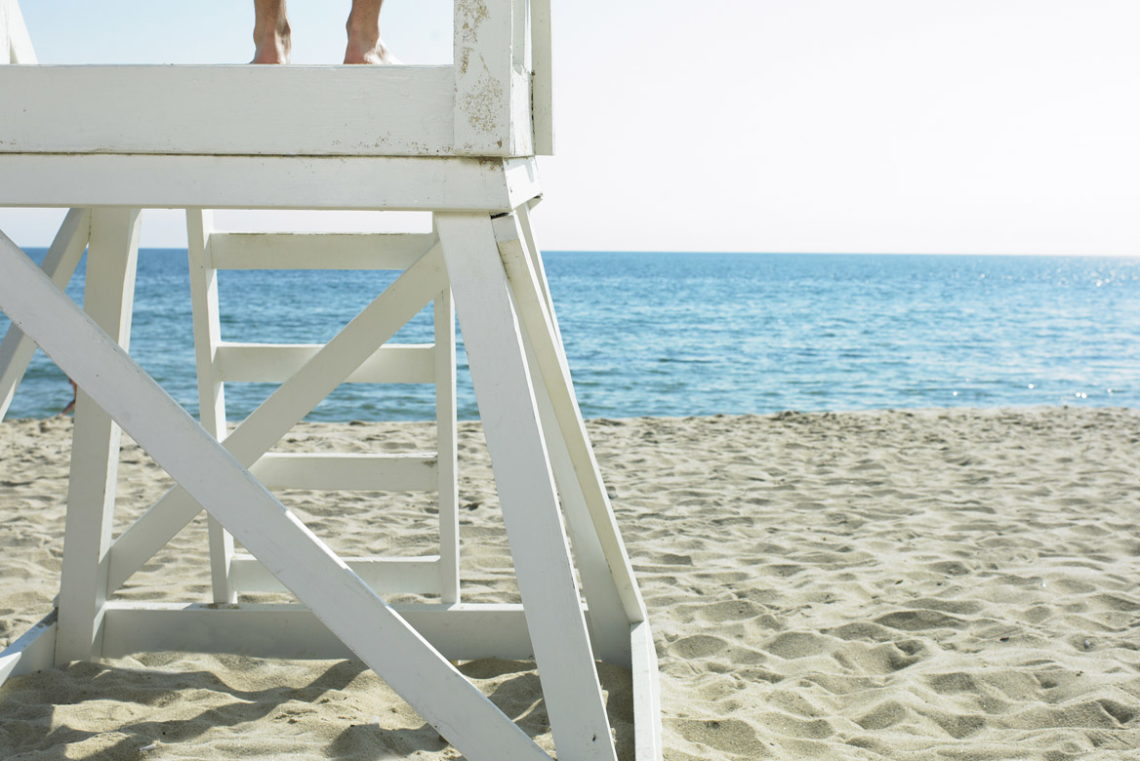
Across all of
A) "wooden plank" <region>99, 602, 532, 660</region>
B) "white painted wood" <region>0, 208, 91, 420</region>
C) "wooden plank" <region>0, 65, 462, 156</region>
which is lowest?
"wooden plank" <region>99, 602, 532, 660</region>

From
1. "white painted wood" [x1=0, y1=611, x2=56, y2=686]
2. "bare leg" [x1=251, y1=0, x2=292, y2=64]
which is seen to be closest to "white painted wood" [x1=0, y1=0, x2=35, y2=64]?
"bare leg" [x1=251, y1=0, x2=292, y2=64]

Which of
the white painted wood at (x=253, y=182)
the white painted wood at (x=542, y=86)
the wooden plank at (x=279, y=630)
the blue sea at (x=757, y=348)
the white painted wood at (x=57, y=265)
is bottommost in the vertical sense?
the blue sea at (x=757, y=348)

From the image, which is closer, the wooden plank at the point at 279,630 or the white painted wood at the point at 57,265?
the white painted wood at the point at 57,265

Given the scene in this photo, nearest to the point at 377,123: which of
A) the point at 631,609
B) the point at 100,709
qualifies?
the point at 631,609

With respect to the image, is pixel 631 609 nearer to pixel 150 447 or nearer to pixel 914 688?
pixel 914 688

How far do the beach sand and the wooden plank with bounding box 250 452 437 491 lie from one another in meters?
0.61

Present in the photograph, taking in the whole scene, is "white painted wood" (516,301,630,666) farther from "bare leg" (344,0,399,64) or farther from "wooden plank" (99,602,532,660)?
"bare leg" (344,0,399,64)

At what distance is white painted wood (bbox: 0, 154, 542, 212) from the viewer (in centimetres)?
179

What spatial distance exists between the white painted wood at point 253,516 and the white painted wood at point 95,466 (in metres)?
1.03

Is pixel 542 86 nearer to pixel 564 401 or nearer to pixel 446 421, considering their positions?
pixel 564 401

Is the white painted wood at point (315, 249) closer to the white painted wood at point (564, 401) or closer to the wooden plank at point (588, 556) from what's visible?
the wooden plank at point (588, 556)

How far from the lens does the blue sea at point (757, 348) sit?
52.4ft

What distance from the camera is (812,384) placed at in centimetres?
1844

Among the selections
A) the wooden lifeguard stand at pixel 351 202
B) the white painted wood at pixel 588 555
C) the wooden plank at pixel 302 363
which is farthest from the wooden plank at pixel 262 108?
the wooden plank at pixel 302 363
